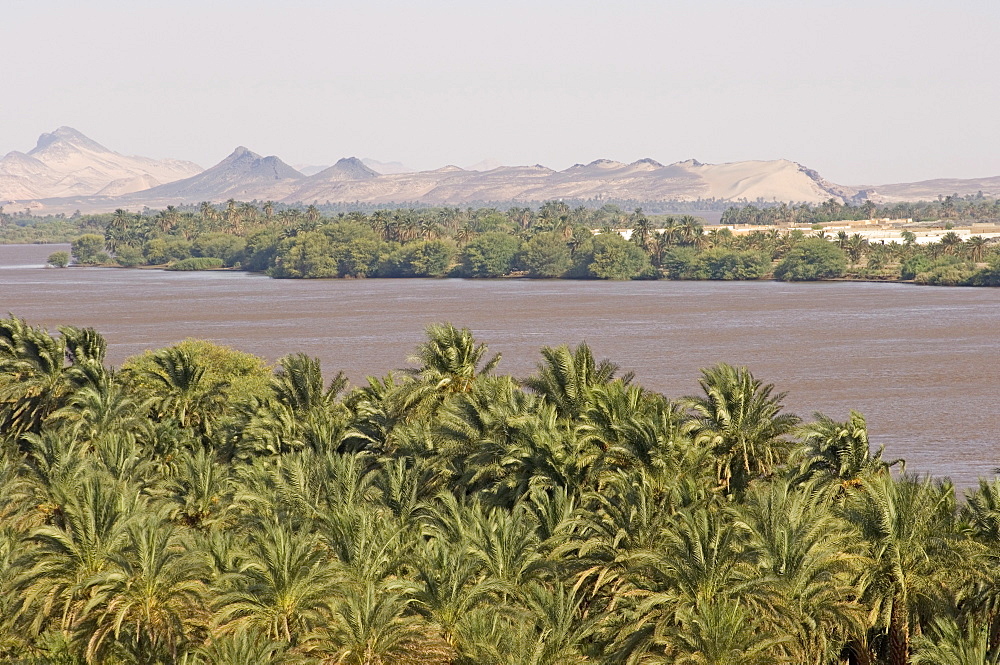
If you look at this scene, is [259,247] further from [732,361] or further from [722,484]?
[722,484]

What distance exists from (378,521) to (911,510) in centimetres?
1110

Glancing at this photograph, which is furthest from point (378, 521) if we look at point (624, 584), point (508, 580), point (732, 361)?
point (732, 361)

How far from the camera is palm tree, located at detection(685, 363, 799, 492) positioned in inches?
1298

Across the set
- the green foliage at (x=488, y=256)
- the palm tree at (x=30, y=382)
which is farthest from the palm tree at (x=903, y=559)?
the green foliage at (x=488, y=256)

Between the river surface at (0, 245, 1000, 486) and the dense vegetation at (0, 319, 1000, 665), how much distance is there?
20.5 meters

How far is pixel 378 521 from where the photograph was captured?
28.0 metres

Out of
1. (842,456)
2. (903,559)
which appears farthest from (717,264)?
(903,559)

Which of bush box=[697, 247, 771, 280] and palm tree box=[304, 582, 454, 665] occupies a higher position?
palm tree box=[304, 582, 454, 665]

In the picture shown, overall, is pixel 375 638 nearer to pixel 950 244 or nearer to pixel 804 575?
pixel 804 575

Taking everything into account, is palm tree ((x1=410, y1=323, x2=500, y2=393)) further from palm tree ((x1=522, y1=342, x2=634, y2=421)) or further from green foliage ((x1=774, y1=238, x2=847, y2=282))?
Result: green foliage ((x1=774, y1=238, x2=847, y2=282))

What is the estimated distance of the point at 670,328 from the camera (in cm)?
10156

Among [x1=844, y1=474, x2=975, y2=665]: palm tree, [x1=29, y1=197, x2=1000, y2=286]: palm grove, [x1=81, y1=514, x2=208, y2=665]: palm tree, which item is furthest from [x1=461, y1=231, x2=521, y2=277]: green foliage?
[x1=81, y1=514, x2=208, y2=665]: palm tree

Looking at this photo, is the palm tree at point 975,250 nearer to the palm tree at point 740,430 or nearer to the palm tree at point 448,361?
the palm tree at point 448,361

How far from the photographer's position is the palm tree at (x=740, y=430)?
32969 millimetres
